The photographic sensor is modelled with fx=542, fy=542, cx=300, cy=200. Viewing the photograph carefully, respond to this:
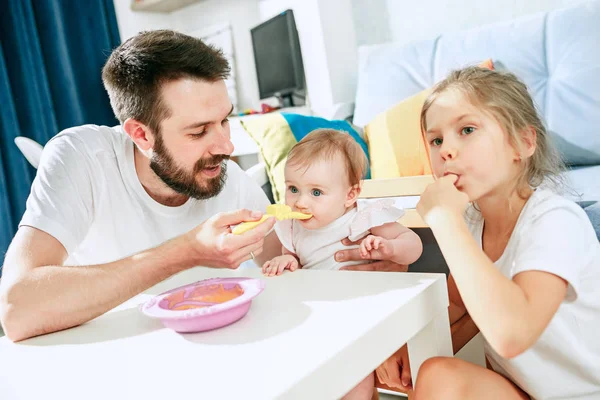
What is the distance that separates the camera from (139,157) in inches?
56.9

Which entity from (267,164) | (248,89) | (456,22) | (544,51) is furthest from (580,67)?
(248,89)

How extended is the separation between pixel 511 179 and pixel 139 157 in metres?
0.94

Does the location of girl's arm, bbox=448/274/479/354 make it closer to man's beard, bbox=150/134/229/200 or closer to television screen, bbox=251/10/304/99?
man's beard, bbox=150/134/229/200

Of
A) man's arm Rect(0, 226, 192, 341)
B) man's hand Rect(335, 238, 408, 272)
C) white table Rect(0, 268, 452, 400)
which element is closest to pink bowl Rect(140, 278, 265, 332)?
white table Rect(0, 268, 452, 400)

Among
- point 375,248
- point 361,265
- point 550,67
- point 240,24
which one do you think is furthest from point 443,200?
point 240,24

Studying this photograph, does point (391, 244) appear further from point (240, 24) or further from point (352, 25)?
point (240, 24)

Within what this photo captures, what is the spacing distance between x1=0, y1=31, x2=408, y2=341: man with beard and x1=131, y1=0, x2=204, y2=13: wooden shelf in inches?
101

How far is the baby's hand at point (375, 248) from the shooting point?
114cm

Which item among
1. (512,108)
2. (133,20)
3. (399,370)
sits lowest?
(399,370)

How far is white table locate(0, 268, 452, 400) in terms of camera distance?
605 mm

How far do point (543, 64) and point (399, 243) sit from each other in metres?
1.09

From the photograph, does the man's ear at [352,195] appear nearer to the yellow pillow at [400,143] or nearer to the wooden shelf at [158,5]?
the yellow pillow at [400,143]

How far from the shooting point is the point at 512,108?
37.1 inches

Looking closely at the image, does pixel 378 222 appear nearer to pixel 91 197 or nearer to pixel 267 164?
pixel 91 197
